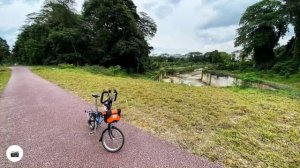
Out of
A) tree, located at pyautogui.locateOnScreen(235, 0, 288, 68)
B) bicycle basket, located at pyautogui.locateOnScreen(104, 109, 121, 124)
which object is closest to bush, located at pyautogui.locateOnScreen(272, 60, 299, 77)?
tree, located at pyautogui.locateOnScreen(235, 0, 288, 68)

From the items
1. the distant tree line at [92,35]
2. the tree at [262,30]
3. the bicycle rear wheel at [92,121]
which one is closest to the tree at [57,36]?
the distant tree line at [92,35]

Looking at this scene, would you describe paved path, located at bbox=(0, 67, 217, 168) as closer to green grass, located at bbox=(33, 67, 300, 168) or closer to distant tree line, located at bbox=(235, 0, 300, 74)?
green grass, located at bbox=(33, 67, 300, 168)

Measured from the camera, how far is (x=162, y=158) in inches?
140

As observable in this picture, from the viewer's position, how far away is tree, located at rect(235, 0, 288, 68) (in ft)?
97.0

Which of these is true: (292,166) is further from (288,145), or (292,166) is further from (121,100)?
(121,100)

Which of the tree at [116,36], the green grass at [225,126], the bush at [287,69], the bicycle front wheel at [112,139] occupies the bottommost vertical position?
the green grass at [225,126]

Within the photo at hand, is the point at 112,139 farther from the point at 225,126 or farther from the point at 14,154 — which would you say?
the point at 225,126

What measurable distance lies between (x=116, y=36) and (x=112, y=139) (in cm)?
2475

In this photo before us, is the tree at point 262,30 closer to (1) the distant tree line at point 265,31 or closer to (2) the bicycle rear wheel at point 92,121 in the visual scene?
(1) the distant tree line at point 265,31

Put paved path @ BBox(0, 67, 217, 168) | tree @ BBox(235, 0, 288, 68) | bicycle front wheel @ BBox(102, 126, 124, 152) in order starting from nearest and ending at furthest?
paved path @ BBox(0, 67, 217, 168)
bicycle front wheel @ BBox(102, 126, 124, 152)
tree @ BBox(235, 0, 288, 68)

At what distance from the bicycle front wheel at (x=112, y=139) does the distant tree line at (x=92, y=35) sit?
842 inches

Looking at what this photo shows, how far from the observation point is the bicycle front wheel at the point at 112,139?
3.83 metres

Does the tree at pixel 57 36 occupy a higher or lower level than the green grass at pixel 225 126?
higher

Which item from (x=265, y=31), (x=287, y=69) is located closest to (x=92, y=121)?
(x=287, y=69)
